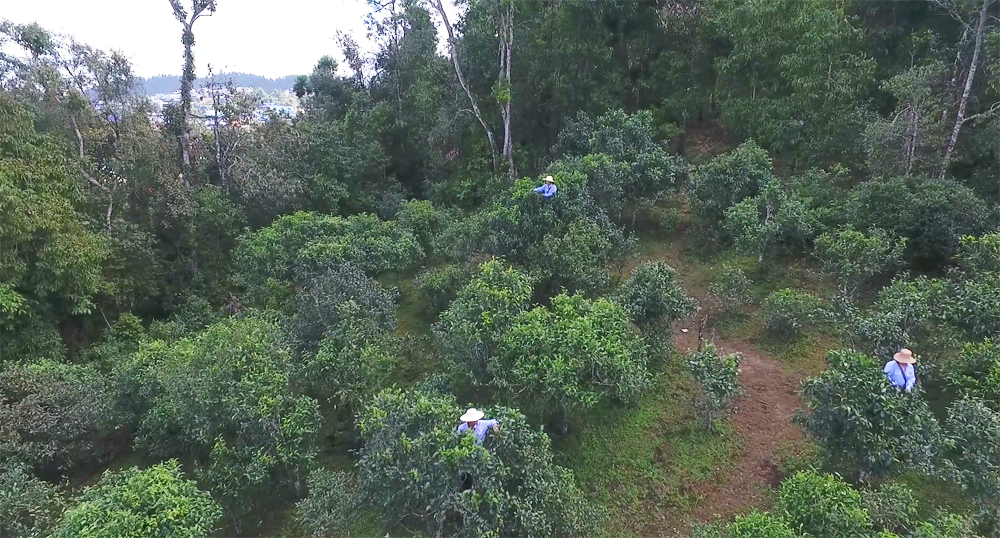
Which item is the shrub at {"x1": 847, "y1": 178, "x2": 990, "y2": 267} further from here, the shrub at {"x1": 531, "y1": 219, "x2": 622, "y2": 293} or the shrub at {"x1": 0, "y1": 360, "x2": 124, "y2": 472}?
the shrub at {"x1": 0, "y1": 360, "x2": 124, "y2": 472}

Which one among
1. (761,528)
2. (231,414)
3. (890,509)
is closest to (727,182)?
(890,509)

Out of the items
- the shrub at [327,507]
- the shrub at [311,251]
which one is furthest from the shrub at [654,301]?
the shrub at [311,251]

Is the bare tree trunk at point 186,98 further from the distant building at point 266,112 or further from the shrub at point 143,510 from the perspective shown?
the shrub at point 143,510

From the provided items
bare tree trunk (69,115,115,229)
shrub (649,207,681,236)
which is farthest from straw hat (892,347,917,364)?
bare tree trunk (69,115,115,229)

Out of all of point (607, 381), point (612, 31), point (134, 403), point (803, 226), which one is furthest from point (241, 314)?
point (612, 31)

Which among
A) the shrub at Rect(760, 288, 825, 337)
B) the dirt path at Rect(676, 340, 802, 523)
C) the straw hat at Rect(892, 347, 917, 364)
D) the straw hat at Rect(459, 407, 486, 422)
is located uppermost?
the straw hat at Rect(459, 407, 486, 422)

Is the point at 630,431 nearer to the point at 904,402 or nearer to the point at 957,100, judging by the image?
the point at 904,402
